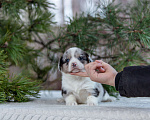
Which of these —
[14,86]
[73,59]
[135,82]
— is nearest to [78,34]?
[73,59]

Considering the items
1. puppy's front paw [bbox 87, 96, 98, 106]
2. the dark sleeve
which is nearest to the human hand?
the dark sleeve

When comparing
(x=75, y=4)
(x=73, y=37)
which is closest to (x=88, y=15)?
(x=73, y=37)

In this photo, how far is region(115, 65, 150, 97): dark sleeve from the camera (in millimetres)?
657

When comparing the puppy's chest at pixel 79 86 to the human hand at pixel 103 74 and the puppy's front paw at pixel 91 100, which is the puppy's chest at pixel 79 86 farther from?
the human hand at pixel 103 74

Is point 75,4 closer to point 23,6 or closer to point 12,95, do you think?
point 23,6

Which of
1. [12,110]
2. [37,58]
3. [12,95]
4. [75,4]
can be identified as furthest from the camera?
[75,4]

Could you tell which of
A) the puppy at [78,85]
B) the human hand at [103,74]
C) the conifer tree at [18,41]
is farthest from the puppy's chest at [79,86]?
the human hand at [103,74]

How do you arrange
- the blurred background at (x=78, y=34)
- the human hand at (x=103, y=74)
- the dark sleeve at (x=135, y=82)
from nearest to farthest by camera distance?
the dark sleeve at (x=135, y=82) → the human hand at (x=103, y=74) → the blurred background at (x=78, y=34)

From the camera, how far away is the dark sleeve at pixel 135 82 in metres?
0.66

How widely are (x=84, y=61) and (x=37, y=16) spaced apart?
51cm

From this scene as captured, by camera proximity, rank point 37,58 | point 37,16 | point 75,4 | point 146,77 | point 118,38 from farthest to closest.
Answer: point 75,4, point 37,58, point 37,16, point 118,38, point 146,77

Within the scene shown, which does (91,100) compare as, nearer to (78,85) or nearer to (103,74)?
(78,85)

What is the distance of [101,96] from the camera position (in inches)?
50.3

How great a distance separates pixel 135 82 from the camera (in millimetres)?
669
